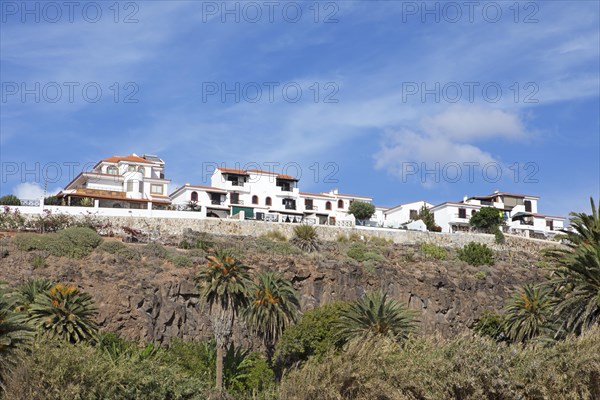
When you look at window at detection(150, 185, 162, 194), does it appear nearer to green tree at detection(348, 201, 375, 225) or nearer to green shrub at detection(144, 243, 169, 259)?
green tree at detection(348, 201, 375, 225)

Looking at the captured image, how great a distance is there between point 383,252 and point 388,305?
36840 mm

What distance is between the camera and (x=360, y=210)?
401ft

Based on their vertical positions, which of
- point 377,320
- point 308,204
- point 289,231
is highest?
point 308,204

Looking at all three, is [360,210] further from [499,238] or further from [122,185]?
[122,185]

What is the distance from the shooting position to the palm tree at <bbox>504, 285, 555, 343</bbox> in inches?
2103

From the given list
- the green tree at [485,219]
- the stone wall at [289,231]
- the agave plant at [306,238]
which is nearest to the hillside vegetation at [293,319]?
the agave plant at [306,238]

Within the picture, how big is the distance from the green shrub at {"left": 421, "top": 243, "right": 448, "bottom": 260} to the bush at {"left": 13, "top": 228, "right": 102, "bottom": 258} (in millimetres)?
37556

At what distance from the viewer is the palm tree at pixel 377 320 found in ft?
163

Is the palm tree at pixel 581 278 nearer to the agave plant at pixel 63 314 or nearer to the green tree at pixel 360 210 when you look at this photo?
the agave plant at pixel 63 314

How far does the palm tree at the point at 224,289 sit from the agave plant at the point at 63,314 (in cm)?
772

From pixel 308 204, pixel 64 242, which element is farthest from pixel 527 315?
pixel 308 204

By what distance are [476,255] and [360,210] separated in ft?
109

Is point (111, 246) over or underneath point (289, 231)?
underneath

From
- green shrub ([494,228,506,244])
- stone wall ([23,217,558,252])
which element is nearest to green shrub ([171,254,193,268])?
stone wall ([23,217,558,252])
